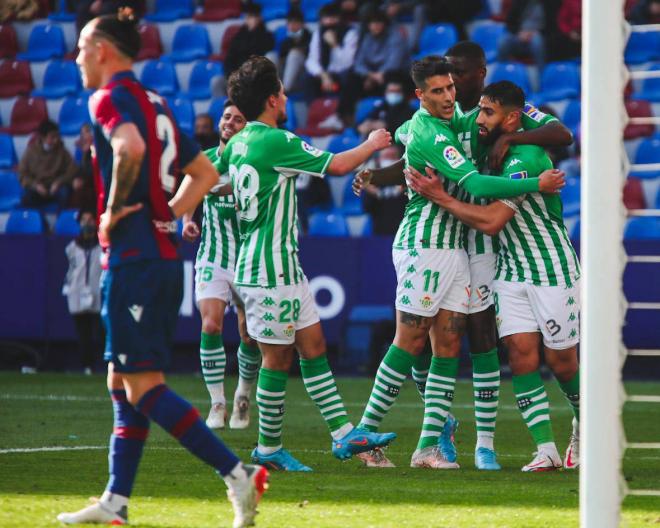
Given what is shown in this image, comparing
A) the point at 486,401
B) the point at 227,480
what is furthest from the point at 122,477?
the point at 486,401

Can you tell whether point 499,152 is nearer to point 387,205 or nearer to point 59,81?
point 387,205

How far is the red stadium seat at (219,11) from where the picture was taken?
60.1 feet

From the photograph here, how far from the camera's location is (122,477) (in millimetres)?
4973

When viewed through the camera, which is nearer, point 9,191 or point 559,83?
point 559,83

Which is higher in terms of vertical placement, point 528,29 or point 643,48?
point 528,29

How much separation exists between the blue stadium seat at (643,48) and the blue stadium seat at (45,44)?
7890 mm

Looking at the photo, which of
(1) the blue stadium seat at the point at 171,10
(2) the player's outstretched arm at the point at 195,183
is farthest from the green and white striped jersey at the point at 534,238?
(1) the blue stadium seat at the point at 171,10

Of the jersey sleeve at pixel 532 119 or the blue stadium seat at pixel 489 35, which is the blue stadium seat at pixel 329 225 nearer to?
the blue stadium seat at pixel 489 35

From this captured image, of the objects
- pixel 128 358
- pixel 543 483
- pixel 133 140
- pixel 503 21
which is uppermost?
pixel 503 21

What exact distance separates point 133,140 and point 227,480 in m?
1.30

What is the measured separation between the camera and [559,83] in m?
15.7

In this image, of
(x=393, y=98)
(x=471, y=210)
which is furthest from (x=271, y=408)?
(x=393, y=98)

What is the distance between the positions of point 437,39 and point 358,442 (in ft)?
34.9

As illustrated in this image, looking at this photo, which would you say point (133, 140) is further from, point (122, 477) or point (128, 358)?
point (122, 477)
